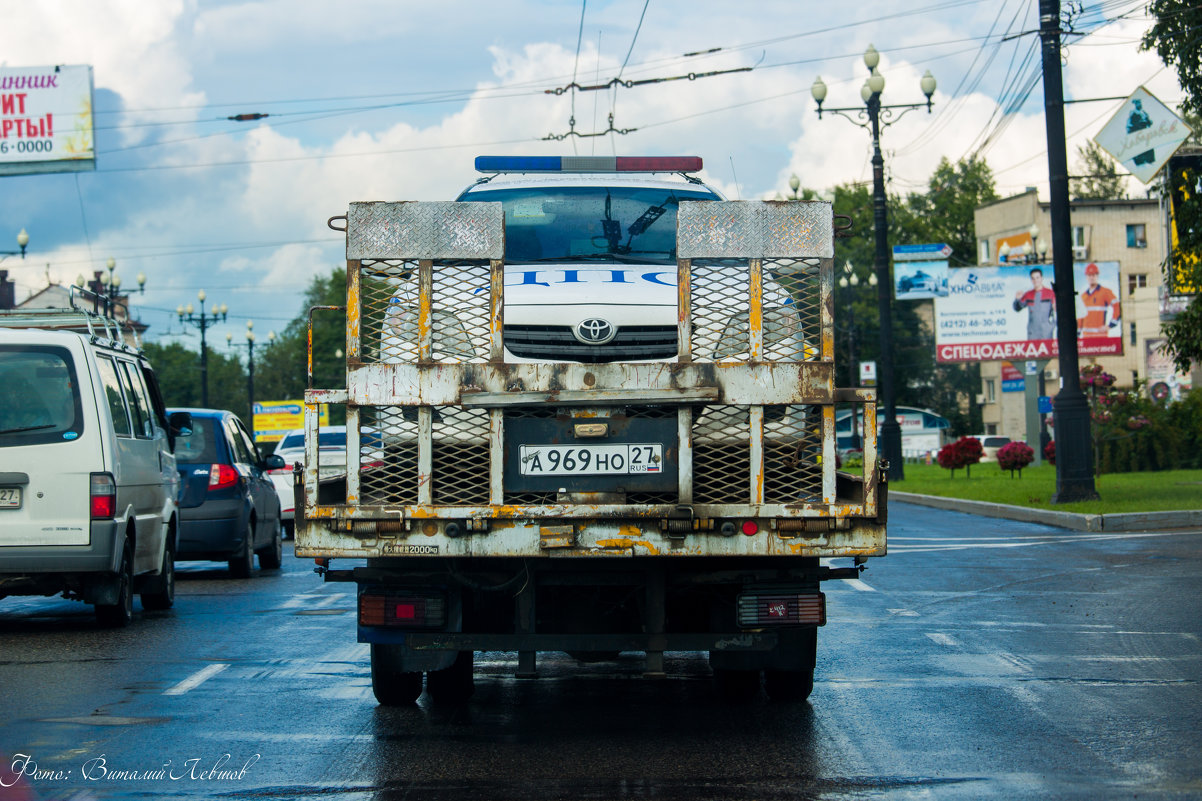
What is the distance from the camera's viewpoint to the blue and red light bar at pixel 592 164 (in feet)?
26.7

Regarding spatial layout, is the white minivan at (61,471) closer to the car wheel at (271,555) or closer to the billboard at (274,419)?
the car wheel at (271,555)

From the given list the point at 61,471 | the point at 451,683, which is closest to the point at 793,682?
the point at 451,683

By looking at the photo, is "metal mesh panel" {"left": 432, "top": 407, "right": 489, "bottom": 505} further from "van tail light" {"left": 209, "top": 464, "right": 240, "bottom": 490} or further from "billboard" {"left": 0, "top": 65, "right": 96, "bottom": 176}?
"billboard" {"left": 0, "top": 65, "right": 96, "bottom": 176}

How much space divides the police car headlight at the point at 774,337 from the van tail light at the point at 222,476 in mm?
10121

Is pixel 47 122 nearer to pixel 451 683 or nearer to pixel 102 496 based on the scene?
pixel 102 496

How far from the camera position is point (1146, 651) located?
30.2ft

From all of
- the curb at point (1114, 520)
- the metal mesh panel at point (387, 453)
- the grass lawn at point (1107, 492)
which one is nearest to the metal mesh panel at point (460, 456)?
the metal mesh panel at point (387, 453)

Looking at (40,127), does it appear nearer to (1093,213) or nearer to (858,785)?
(858,785)

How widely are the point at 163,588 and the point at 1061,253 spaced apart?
14345mm

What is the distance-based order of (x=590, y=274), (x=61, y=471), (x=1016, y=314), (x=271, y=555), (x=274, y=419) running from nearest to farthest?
(x=590, y=274) < (x=61, y=471) < (x=271, y=555) < (x=1016, y=314) < (x=274, y=419)

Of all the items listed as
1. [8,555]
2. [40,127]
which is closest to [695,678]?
[8,555]

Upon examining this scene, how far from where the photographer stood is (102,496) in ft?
34.0

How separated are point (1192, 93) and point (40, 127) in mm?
28176

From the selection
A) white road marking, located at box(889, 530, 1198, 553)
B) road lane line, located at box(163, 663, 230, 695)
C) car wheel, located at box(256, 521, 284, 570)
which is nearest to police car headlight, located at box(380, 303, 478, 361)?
road lane line, located at box(163, 663, 230, 695)
